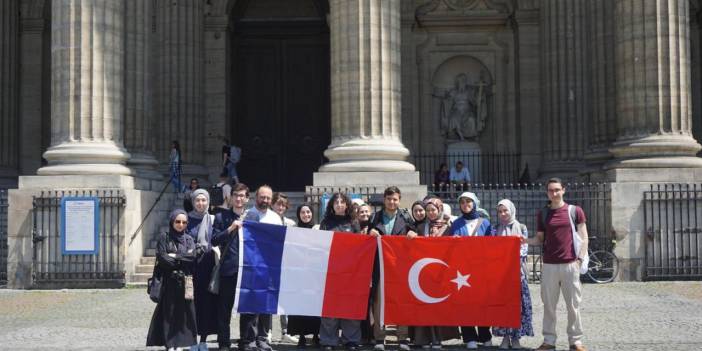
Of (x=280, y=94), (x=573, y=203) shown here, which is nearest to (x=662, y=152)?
(x=573, y=203)

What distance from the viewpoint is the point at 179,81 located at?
84.0 ft

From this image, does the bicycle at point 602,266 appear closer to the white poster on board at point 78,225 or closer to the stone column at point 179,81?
the white poster on board at point 78,225

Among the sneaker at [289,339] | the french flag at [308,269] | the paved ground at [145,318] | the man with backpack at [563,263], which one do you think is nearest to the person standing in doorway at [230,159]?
the paved ground at [145,318]

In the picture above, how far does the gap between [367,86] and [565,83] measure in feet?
25.1

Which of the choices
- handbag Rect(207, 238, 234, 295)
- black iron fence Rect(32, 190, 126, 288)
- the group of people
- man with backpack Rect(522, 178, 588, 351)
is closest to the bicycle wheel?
the group of people

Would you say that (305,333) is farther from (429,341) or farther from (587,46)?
(587,46)

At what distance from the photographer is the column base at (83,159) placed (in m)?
19.7

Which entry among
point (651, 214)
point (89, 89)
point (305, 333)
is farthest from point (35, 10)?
point (305, 333)

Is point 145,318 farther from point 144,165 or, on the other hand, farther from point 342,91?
point 144,165

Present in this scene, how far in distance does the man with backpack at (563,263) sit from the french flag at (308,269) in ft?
6.31

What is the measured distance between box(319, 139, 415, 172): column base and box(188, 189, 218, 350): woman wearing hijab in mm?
9006

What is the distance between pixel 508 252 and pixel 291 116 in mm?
17887

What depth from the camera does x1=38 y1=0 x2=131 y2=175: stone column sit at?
65.0ft

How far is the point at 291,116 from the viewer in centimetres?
2855
